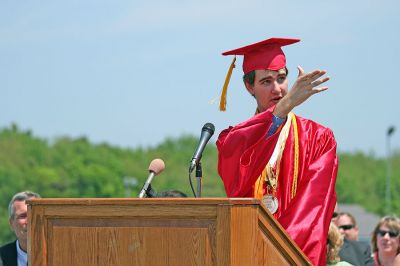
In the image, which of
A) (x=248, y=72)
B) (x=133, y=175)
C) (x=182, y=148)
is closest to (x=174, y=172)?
(x=133, y=175)

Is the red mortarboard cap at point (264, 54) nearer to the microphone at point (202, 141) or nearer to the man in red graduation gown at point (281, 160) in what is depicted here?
the man in red graduation gown at point (281, 160)

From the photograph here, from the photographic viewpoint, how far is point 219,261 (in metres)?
5.02

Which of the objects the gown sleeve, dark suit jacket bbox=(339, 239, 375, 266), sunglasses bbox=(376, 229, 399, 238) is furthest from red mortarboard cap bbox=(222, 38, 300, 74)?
sunglasses bbox=(376, 229, 399, 238)

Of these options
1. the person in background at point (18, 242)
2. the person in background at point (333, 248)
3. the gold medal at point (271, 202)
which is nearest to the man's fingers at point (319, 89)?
the gold medal at point (271, 202)

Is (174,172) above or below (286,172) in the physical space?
below

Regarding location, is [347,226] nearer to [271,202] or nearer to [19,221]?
[19,221]

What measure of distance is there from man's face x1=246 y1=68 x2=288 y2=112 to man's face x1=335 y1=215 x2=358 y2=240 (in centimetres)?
653

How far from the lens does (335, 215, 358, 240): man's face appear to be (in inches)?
514

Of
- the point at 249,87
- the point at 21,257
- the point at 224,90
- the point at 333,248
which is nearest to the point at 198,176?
the point at 249,87

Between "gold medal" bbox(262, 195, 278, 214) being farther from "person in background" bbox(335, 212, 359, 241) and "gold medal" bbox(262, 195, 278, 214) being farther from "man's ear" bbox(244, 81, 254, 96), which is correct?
"person in background" bbox(335, 212, 359, 241)

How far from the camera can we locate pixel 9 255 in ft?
31.8

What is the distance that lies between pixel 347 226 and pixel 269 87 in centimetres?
680

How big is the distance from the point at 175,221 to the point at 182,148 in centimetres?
9669

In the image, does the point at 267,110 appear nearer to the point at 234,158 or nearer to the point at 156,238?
the point at 234,158
